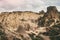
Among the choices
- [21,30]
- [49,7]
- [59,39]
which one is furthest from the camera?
[49,7]

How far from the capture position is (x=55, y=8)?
185250mm

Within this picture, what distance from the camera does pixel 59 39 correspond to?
52.1 meters

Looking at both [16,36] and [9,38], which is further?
[16,36]

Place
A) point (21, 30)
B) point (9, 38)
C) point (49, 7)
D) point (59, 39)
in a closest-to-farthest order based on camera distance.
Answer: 1. point (9, 38)
2. point (21, 30)
3. point (59, 39)
4. point (49, 7)

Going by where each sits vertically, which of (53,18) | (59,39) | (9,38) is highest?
(53,18)

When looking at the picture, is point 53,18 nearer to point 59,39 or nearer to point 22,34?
point 59,39

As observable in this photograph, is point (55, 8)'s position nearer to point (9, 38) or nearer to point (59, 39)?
point (59, 39)

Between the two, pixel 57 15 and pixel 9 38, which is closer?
pixel 9 38

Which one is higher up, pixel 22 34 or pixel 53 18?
pixel 53 18

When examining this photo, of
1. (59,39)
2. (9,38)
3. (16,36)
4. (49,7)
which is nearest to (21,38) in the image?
(16,36)

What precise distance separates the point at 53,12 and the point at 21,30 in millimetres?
158425

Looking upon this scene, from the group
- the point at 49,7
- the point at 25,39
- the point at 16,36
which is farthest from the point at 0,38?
the point at 49,7

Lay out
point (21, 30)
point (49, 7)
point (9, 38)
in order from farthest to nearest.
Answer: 1. point (49, 7)
2. point (21, 30)
3. point (9, 38)

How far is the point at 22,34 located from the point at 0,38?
397 cm
